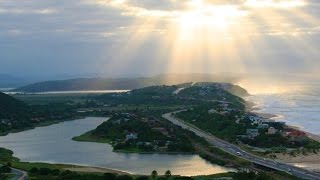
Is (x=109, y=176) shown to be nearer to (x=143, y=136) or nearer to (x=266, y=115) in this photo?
(x=143, y=136)

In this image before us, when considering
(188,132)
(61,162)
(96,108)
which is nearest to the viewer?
(61,162)

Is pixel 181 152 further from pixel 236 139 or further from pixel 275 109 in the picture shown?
pixel 275 109

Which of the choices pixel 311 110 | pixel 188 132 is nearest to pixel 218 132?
pixel 188 132

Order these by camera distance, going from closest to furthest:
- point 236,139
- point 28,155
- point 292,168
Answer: point 292,168 → point 28,155 → point 236,139

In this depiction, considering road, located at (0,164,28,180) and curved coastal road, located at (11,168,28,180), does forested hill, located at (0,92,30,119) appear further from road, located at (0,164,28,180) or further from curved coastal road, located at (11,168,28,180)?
curved coastal road, located at (11,168,28,180)

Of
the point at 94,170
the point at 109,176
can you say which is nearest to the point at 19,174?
the point at 94,170

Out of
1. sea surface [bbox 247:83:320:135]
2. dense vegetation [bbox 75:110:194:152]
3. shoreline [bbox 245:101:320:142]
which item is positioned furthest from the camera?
sea surface [bbox 247:83:320:135]

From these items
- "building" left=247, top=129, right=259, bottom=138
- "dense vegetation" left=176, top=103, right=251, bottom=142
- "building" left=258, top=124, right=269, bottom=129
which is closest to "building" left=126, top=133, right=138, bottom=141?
"dense vegetation" left=176, top=103, right=251, bottom=142

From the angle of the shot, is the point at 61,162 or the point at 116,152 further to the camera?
the point at 116,152
